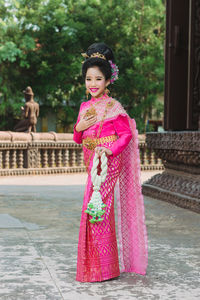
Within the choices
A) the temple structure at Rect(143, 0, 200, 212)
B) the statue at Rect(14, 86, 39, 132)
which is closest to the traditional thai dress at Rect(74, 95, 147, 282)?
the temple structure at Rect(143, 0, 200, 212)

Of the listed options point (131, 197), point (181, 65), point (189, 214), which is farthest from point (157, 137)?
point (131, 197)

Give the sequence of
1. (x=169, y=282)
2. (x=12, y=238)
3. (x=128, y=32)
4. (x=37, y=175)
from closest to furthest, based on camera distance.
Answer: (x=169, y=282)
(x=12, y=238)
(x=37, y=175)
(x=128, y=32)

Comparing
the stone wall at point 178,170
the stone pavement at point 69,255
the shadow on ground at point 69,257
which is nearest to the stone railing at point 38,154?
the stone wall at point 178,170

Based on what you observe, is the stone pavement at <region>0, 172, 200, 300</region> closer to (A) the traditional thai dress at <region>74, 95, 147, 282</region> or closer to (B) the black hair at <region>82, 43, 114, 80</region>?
(A) the traditional thai dress at <region>74, 95, 147, 282</region>

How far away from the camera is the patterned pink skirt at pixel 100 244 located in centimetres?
372

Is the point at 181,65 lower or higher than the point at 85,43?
lower

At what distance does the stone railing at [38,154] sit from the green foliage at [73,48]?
45.7ft

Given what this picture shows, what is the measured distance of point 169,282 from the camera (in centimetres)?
371

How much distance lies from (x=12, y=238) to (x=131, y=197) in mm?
1707

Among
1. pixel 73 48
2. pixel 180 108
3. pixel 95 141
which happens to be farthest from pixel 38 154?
pixel 73 48

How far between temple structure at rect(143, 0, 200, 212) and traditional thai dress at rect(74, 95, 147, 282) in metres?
3.47

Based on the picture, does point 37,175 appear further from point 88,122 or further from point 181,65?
point 88,122

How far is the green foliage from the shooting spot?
2792cm

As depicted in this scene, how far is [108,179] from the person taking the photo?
12.4 feet
